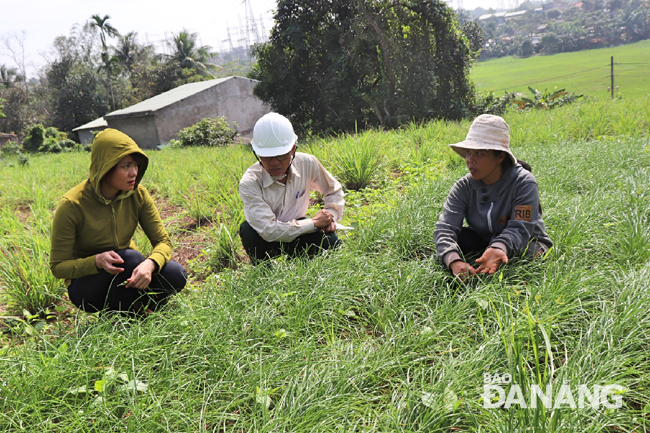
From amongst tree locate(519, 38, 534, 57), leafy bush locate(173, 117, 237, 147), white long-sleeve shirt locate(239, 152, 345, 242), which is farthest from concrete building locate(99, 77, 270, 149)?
tree locate(519, 38, 534, 57)

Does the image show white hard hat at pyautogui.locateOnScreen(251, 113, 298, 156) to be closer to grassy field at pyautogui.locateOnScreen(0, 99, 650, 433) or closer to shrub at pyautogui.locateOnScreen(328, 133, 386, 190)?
grassy field at pyautogui.locateOnScreen(0, 99, 650, 433)

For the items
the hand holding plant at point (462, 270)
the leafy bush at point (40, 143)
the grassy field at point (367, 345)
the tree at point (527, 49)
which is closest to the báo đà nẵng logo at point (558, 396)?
the grassy field at point (367, 345)

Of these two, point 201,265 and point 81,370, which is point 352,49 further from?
point 81,370

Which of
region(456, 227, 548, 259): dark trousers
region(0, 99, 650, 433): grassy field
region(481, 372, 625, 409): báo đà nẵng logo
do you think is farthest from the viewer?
region(456, 227, 548, 259): dark trousers

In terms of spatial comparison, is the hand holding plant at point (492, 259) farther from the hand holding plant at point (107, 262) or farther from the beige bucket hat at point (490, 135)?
the hand holding plant at point (107, 262)

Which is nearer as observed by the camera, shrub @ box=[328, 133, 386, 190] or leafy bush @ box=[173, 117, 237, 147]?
shrub @ box=[328, 133, 386, 190]

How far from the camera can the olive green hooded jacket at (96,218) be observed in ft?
7.28

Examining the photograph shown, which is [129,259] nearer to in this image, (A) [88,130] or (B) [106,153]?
(B) [106,153]

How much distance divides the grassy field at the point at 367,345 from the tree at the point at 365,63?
10784 mm

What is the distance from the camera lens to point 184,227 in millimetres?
4234

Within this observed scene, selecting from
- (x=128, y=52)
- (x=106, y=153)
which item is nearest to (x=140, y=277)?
(x=106, y=153)

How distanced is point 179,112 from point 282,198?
Result: 1973 centimetres

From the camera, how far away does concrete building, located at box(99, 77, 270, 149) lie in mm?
19625

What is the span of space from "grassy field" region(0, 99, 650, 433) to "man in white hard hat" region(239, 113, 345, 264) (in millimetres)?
250
